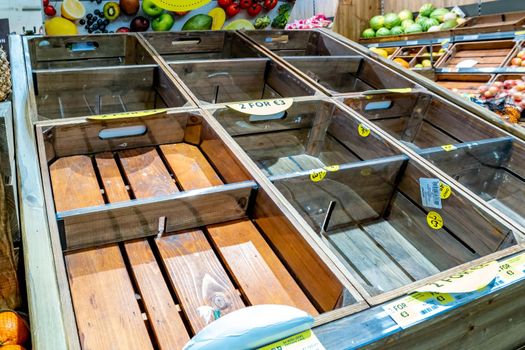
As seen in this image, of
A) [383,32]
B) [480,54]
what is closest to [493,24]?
[480,54]

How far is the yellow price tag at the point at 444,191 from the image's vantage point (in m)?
1.47

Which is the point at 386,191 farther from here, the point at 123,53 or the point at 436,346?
the point at 123,53

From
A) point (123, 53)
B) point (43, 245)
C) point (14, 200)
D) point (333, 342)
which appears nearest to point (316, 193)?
point (333, 342)

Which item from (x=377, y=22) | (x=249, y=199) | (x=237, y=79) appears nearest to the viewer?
(x=249, y=199)

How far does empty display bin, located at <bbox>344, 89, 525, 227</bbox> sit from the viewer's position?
6.00 ft

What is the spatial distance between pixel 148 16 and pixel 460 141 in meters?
3.60

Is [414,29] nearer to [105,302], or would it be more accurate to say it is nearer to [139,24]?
[139,24]

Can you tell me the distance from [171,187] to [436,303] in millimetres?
980

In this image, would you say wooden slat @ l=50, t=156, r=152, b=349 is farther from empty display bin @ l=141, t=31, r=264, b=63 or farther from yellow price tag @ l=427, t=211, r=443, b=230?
empty display bin @ l=141, t=31, r=264, b=63

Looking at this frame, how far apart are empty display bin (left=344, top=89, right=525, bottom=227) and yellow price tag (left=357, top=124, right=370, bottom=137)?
0.21 meters

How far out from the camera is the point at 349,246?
5.28 feet

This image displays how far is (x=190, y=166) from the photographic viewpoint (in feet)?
5.52

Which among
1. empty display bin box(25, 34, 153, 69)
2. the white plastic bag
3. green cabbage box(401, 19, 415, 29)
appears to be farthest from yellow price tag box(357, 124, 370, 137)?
green cabbage box(401, 19, 415, 29)

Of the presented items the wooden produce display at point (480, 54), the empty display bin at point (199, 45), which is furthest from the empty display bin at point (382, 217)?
the wooden produce display at point (480, 54)
